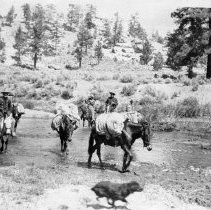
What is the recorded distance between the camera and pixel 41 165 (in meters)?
12.3

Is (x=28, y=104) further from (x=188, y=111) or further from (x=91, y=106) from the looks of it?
(x=188, y=111)

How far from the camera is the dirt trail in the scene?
8.27 metres

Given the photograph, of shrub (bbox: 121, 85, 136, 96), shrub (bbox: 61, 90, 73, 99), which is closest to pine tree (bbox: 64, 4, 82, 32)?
shrub (bbox: 61, 90, 73, 99)

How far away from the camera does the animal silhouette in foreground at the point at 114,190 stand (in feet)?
25.6

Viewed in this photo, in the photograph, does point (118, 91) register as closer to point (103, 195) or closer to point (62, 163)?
point (62, 163)

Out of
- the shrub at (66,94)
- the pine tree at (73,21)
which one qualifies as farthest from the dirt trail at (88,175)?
the pine tree at (73,21)

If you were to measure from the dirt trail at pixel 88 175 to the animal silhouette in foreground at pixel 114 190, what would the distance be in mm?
144

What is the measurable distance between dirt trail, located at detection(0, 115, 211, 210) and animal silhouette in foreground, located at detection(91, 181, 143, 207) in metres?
0.14

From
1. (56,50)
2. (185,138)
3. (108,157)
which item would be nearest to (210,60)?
(185,138)

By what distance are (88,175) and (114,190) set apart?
3063mm

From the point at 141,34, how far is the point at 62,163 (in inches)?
5119

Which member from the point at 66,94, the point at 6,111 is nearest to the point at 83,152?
the point at 6,111

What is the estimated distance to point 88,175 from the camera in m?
10.8

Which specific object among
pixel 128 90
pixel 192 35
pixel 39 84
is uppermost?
pixel 192 35
